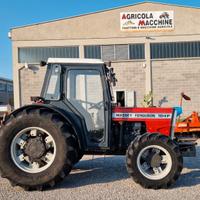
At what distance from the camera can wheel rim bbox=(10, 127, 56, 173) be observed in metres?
5.65

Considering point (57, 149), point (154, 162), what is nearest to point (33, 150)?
point (57, 149)

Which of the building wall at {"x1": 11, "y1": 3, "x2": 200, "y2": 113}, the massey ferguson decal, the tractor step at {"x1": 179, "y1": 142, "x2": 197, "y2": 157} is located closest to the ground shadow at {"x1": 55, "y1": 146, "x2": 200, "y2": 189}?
the tractor step at {"x1": 179, "y1": 142, "x2": 197, "y2": 157}

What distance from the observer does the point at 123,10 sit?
25359mm

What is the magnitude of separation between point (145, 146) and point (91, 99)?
4.18 ft

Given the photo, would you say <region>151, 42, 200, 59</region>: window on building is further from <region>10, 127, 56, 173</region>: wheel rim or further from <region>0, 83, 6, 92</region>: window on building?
<region>0, 83, 6, 92</region>: window on building

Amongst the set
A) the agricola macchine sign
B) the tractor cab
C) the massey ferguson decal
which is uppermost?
the agricola macchine sign

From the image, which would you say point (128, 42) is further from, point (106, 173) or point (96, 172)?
point (106, 173)

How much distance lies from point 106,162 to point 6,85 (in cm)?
6035

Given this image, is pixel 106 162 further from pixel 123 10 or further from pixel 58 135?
pixel 123 10

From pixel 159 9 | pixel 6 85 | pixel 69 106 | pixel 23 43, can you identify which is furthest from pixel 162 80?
pixel 6 85

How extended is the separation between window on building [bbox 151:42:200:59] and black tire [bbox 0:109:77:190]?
66.4ft

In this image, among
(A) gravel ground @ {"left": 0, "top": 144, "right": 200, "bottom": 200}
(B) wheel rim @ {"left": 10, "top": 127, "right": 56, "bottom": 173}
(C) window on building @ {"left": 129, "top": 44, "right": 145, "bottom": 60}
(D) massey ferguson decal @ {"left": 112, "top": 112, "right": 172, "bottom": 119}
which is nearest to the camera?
(A) gravel ground @ {"left": 0, "top": 144, "right": 200, "bottom": 200}

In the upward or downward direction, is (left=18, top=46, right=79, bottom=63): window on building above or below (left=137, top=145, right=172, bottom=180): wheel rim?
above

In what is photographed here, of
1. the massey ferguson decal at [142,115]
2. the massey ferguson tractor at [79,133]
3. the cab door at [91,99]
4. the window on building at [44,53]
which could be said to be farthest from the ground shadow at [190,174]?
the window on building at [44,53]
